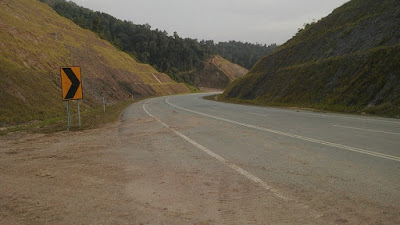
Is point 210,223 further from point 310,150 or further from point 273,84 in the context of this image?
point 273,84

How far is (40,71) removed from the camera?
29.0 metres

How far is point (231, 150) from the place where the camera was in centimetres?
753

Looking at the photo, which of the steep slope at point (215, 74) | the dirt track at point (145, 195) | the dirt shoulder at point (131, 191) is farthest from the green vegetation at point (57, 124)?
the steep slope at point (215, 74)

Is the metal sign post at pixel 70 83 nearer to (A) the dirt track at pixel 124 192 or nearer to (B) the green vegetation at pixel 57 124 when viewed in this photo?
(B) the green vegetation at pixel 57 124

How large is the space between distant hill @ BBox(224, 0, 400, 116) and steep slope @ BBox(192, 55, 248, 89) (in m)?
89.2

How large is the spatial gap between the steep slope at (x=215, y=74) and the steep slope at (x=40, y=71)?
211 feet

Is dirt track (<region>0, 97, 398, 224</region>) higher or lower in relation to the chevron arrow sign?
lower

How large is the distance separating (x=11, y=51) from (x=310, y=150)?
96.7 feet

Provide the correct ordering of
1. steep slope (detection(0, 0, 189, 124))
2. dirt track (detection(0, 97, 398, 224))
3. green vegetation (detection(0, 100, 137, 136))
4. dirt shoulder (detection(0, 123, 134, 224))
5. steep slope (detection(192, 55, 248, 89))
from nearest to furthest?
dirt track (detection(0, 97, 398, 224)) < dirt shoulder (detection(0, 123, 134, 224)) < green vegetation (detection(0, 100, 137, 136)) < steep slope (detection(0, 0, 189, 124)) < steep slope (detection(192, 55, 248, 89))

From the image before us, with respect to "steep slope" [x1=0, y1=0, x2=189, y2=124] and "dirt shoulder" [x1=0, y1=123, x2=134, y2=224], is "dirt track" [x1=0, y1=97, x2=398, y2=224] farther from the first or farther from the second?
"steep slope" [x1=0, y1=0, x2=189, y2=124]

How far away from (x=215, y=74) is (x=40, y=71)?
106900 mm

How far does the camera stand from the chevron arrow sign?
12.5 meters

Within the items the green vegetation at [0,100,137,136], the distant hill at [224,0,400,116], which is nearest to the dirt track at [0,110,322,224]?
the green vegetation at [0,100,137,136]

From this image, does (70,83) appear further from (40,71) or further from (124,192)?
(40,71)
